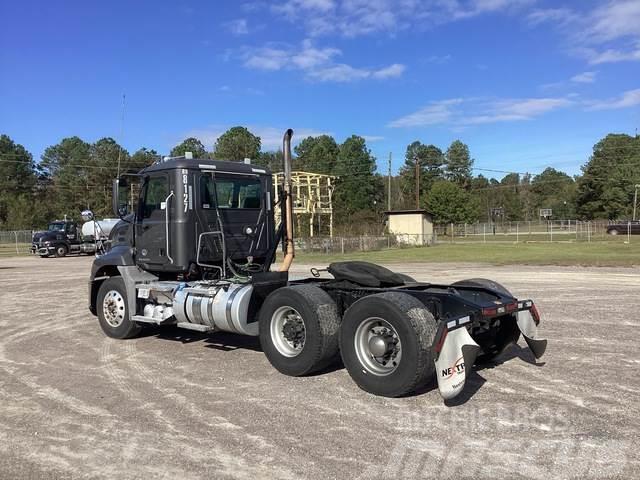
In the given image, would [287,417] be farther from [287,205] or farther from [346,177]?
[346,177]

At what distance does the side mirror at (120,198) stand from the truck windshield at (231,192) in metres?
1.32

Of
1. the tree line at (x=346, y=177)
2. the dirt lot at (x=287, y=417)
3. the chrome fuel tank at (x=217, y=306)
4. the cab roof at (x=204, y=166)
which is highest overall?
the tree line at (x=346, y=177)

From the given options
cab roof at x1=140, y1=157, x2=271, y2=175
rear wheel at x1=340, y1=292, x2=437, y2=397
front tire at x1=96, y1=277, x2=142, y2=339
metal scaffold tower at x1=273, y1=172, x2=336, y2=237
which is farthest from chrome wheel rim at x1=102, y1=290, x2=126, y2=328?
metal scaffold tower at x1=273, y1=172, x2=336, y2=237

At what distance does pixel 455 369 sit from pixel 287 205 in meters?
3.82

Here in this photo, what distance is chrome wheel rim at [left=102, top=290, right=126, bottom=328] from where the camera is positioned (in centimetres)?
912

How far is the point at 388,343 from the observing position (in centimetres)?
595

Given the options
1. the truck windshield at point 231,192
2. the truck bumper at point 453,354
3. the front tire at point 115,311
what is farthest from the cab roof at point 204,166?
the truck bumper at point 453,354

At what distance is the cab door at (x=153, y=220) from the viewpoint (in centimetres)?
842

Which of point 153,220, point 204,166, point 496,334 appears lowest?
point 496,334

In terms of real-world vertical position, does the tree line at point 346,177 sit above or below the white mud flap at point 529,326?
above

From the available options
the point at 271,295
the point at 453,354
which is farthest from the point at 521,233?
the point at 453,354

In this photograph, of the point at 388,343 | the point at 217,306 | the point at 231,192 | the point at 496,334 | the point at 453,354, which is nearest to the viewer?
the point at 453,354

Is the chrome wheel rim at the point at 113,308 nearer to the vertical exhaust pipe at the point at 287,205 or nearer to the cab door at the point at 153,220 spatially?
the cab door at the point at 153,220

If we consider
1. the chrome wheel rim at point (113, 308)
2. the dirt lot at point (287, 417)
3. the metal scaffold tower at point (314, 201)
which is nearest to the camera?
the dirt lot at point (287, 417)
